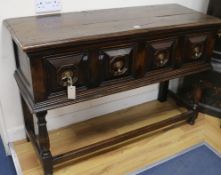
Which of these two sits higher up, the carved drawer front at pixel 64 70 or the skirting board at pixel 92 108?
the carved drawer front at pixel 64 70

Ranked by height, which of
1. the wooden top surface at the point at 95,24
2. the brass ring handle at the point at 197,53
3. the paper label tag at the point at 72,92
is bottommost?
the paper label tag at the point at 72,92

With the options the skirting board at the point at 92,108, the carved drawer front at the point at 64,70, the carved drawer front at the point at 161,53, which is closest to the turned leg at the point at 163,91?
the skirting board at the point at 92,108

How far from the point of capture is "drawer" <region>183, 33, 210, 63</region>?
5.19ft

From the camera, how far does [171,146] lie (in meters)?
Answer: 1.83

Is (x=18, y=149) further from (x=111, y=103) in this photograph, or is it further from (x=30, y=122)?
(x=111, y=103)

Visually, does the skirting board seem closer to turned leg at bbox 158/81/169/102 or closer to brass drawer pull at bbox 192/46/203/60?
turned leg at bbox 158/81/169/102

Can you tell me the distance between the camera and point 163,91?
2244mm

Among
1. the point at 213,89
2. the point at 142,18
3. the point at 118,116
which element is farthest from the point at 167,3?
the point at 118,116

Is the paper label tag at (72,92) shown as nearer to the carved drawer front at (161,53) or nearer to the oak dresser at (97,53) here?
the oak dresser at (97,53)

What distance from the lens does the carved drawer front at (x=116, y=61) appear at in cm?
133

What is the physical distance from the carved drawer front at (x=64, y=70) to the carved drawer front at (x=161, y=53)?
0.38 m

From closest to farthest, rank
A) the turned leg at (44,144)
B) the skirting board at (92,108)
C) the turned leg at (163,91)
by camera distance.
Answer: the turned leg at (44,144), the skirting board at (92,108), the turned leg at (163,91)

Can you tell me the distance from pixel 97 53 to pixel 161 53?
406mm

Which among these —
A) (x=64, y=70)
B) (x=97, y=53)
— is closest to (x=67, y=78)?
(x=64, y=70)
